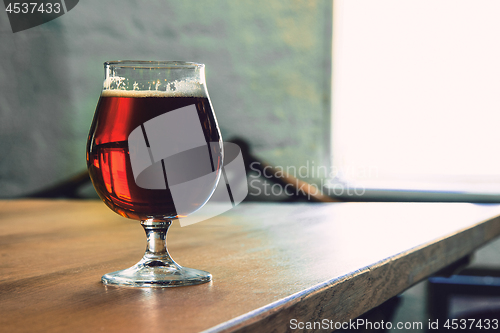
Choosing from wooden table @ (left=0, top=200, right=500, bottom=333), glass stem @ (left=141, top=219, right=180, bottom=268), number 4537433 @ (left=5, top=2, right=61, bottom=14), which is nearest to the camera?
wooden table @ (left=0, top=200, right=500, bottom=333)

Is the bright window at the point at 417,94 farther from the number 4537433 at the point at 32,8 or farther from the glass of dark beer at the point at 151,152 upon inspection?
the glass of dark beer at the point at 151,152

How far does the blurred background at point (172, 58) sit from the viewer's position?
6.77 ft

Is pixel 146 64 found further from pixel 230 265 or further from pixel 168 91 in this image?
pixel 230 265

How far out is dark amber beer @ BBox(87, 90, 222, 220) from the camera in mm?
421

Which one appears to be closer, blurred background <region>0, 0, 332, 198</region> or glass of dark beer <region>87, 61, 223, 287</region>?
glass of dark beer <region>87, 61, 223, 287</region>

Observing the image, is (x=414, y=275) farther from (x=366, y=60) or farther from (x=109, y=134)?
(x=366, y=60)

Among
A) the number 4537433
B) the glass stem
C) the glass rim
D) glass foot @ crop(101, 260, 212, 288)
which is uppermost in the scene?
the number 4537433

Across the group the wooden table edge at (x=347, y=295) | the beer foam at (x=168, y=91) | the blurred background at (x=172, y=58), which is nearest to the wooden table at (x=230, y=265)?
the wooden table edge at (x=347, y=295)

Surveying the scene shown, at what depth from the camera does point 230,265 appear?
520 millimetres

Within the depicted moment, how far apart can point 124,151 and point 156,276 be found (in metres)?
0.11

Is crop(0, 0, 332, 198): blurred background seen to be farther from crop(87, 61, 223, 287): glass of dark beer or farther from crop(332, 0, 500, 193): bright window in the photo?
crop(87, 61, 223, 287): glass of dark beer

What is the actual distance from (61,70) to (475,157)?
1771mm

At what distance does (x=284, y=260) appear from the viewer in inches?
21.9

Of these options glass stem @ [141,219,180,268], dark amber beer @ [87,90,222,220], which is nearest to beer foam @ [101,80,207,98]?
dark amber beer @ [87,90,222,220]
